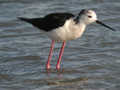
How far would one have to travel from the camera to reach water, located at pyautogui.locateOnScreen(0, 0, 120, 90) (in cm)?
704

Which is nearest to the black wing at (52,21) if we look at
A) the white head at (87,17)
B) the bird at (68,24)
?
the bird at (68,24)

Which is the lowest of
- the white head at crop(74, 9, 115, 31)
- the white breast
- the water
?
the water

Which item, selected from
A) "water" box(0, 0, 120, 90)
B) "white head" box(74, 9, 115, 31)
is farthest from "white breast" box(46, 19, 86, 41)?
"water" box(0, 0, 120, 90)

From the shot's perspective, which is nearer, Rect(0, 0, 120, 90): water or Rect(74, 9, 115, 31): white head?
Rect(0, 0, 120, 90): water

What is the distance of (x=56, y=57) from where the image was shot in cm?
855

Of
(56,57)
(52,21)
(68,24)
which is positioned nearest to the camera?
(68,24)

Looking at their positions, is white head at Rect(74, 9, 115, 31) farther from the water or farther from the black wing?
the water

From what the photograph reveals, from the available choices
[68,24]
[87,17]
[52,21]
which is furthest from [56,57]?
[87,17]

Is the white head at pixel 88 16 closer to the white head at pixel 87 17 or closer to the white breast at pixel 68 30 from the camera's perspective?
the white head at pixel 87 17

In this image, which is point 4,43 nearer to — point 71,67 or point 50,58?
point 50,58

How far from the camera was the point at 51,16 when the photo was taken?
7809 millimetres

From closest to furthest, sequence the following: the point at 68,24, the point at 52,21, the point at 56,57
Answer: the point at 68,24, the point at 52,21, the point at 56,57

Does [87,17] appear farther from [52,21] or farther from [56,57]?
[56,57]

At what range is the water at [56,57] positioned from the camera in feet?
23.1
